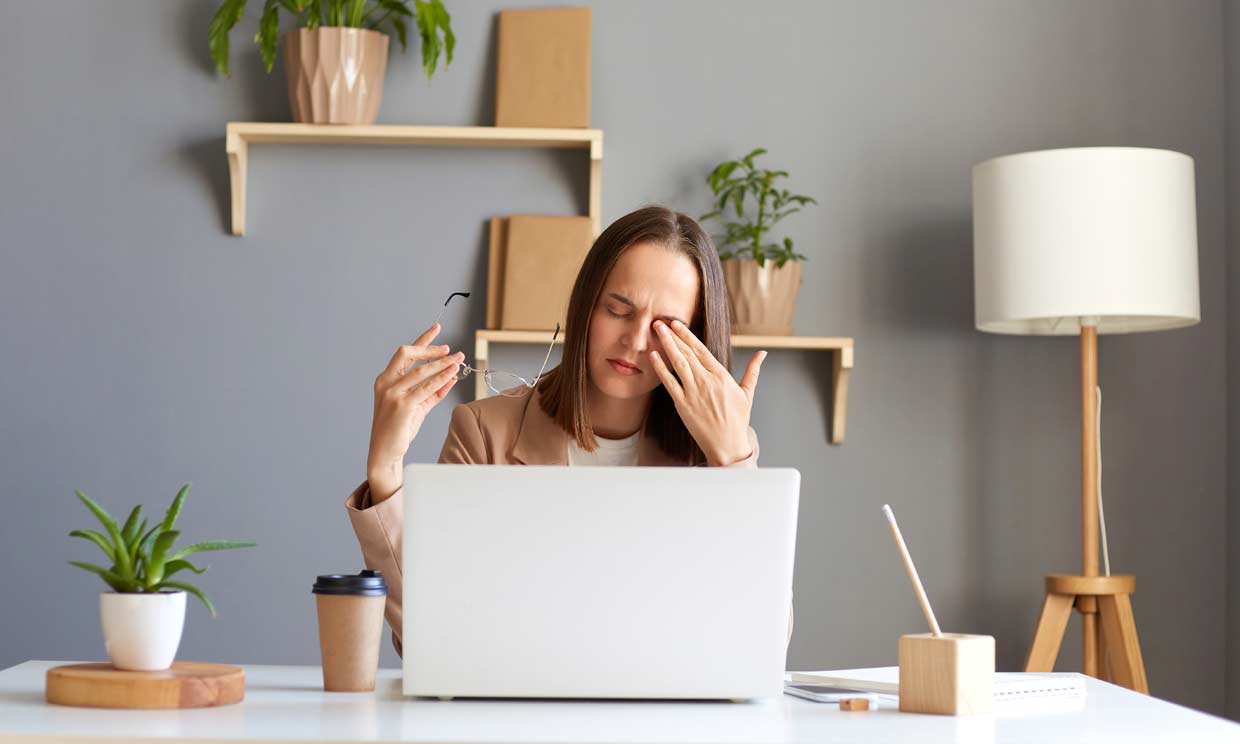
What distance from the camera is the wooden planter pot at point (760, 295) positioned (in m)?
2.71

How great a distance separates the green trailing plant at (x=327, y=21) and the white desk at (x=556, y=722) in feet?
5.93

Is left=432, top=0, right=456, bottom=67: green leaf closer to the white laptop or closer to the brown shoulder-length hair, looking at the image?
the brown shoulder-length hair

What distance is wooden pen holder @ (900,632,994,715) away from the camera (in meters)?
1.14

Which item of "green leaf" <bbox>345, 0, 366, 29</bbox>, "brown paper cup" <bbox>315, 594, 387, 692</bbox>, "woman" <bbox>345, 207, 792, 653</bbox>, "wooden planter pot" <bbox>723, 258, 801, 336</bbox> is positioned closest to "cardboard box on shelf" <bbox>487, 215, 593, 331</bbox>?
"wooden planter pot" <bbox>723, 258, 801, 336</bbox>

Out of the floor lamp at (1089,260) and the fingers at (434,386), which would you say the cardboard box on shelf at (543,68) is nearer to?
the floor lamp at (1089,260)

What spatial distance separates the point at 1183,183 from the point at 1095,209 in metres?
0.23

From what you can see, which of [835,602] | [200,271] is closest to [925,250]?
[835,602]

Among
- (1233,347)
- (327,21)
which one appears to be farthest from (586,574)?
(1233,347)

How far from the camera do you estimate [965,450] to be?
2.86 meters

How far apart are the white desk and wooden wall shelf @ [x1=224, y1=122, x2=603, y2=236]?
5.58 feet

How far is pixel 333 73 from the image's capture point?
8.84 ft

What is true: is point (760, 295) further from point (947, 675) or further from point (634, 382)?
point (947, 675)

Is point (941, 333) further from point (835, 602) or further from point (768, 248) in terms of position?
point (835, 602)

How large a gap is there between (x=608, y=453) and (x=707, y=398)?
1.10ft
